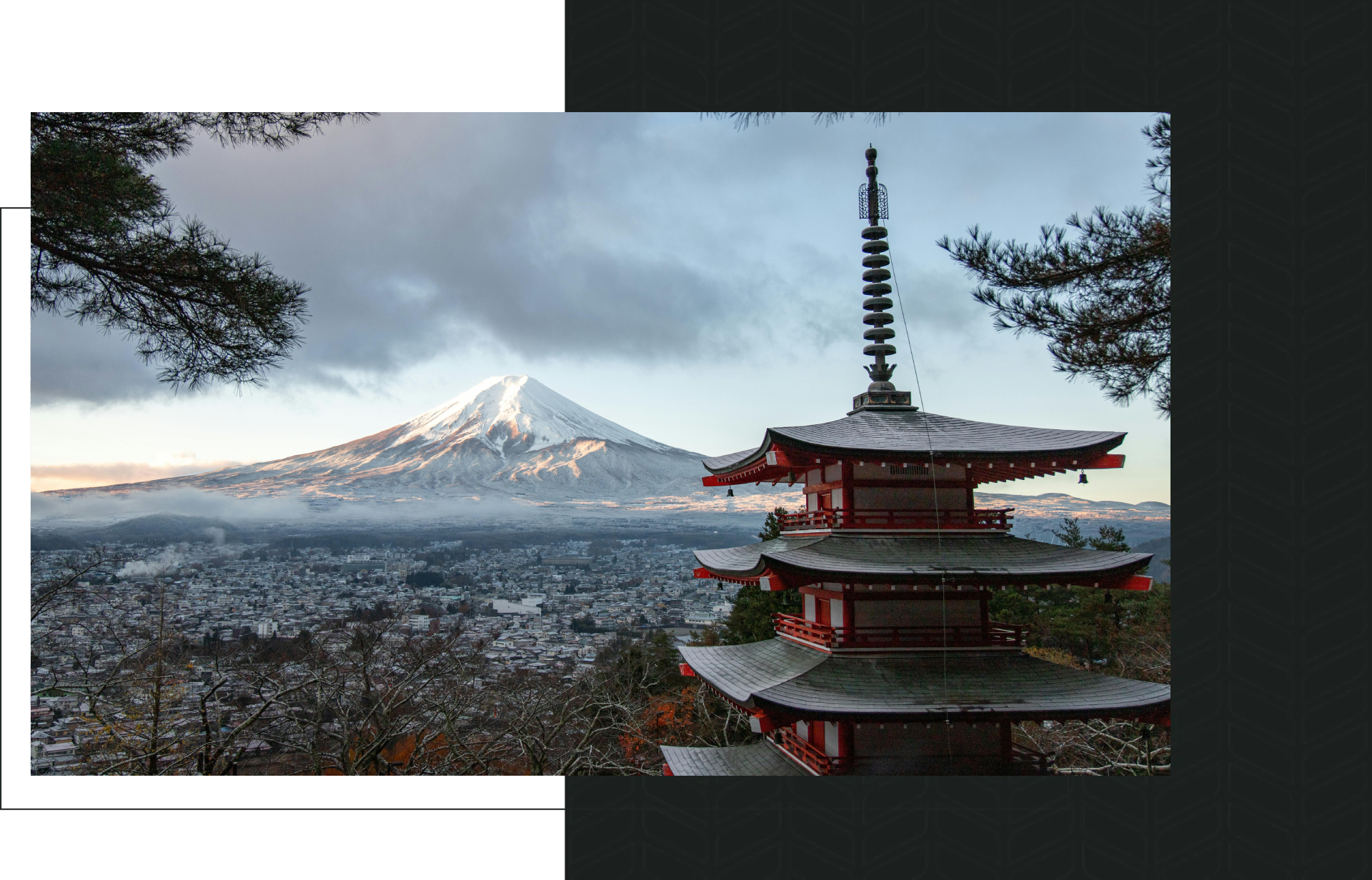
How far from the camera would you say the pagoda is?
3.49 meters

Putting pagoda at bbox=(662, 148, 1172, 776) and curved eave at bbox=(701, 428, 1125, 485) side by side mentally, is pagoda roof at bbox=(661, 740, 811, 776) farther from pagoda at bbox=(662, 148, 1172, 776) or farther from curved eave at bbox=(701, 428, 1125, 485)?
curved eave at bbox=(701, 428, 1125, 485)

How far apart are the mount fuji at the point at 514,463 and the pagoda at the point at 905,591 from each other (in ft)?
16.9

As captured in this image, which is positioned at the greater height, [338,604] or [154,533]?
[154,533]

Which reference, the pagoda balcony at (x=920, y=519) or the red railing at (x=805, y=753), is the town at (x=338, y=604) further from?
the pagoda balcony at (x=920, y=519)

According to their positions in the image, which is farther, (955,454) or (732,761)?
(732,761)

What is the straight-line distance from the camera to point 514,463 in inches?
408

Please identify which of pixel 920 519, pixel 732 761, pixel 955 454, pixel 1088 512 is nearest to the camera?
pixel 955 454

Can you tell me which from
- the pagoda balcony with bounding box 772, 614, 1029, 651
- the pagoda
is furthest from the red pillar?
the pagoda balcony with bounding box 772, 614, 1029, 651

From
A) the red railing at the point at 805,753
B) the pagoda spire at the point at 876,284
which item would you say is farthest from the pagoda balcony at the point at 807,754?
the pagoda spire at the point at 876,284

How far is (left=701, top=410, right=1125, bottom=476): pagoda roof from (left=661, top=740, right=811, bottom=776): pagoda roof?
1.67 meters

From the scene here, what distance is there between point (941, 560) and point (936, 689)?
62cm

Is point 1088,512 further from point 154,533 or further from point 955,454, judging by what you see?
point 154,533

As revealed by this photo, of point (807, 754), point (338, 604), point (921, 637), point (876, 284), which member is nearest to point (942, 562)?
point (921, 637)

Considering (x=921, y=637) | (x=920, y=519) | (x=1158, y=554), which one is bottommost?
(x=1158, y=554)
